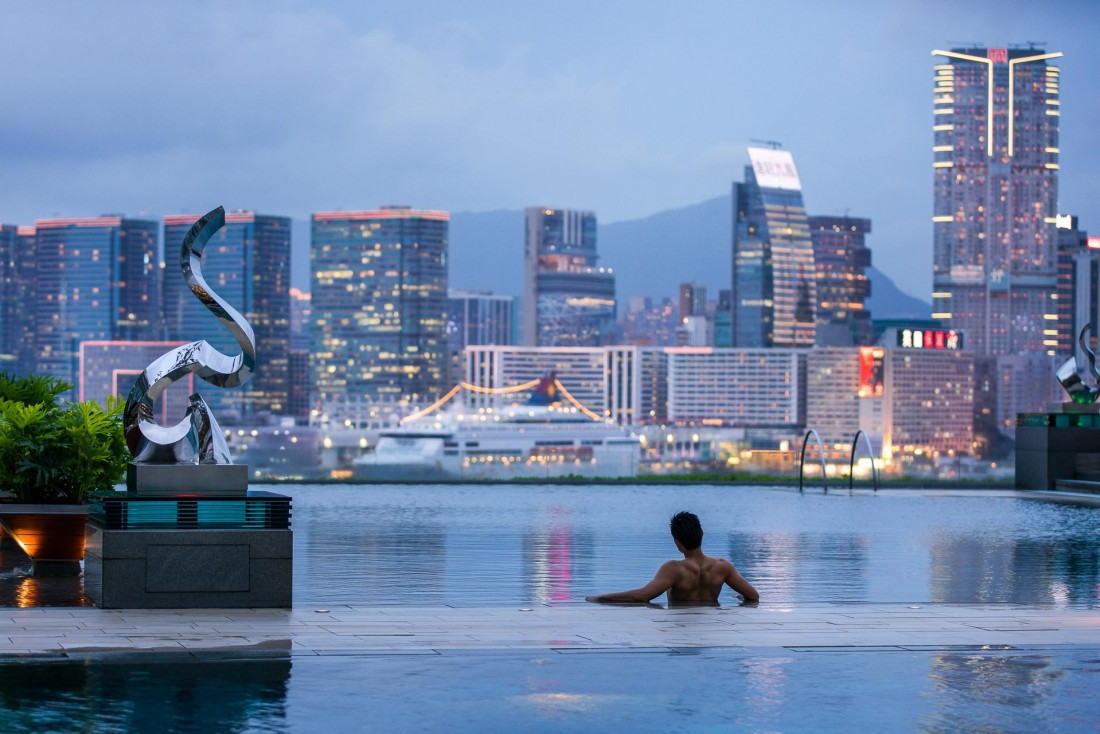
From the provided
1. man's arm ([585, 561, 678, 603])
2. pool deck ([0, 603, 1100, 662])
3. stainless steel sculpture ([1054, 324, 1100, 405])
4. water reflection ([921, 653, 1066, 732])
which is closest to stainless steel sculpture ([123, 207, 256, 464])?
pool deck ([0, 603, 1100, 662])

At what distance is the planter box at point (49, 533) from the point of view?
1478 cm

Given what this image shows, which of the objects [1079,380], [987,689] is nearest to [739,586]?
[987,689]

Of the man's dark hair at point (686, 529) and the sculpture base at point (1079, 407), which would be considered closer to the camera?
the man's dark hair at point (686, 529)

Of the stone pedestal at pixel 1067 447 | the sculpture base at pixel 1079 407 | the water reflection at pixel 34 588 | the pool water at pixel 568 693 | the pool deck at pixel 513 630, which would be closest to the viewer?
the pool water at pixel 568 693

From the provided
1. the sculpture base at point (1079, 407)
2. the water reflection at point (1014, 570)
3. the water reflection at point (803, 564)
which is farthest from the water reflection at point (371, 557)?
the sculpture base at point (1079, 407)

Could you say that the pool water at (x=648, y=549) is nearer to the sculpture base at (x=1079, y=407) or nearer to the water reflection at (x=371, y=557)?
the water reflection at (x=371, y=557)

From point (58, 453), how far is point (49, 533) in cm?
80

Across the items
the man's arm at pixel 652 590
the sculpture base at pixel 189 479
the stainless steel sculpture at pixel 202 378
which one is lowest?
the man's arm at pixel 652 590

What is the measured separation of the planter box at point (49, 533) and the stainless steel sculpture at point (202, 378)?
1.82 meters

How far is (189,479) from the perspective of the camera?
12648 millimetres

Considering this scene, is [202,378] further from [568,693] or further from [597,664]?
[568,693]

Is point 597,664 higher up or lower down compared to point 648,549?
higher up

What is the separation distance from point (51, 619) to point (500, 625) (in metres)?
3.08

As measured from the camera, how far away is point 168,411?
596ft
